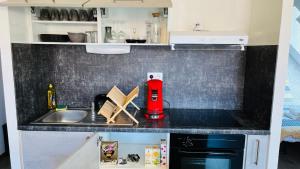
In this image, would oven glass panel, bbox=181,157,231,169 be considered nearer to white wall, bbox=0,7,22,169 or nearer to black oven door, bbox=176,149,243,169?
black oven door, bbox=176,149,243,169

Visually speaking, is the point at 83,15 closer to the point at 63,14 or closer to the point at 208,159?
the point at 63,14

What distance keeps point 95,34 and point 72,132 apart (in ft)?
2.62

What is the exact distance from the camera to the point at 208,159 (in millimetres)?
1818

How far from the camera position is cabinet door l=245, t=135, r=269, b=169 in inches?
70.7

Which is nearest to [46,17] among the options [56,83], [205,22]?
[56,83]

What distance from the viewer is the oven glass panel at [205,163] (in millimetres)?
1823

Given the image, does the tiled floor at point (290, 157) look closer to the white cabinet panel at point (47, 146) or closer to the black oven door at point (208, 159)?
the black oven door at point (208, 159)

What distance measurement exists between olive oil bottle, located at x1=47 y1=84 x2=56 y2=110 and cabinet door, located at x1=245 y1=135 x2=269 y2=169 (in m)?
1.72

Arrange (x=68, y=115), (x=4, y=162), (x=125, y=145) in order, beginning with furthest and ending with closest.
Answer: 1. (x=4, y=162)
2. (x=68, y=115)
3. (x=125, y=145)

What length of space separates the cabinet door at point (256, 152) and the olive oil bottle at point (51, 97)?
172 centimetres

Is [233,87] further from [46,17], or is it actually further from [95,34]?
[46,17]

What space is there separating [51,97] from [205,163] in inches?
58.2

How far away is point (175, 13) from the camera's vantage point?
2020 mm

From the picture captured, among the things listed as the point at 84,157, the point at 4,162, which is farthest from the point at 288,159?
the point at 4,162
